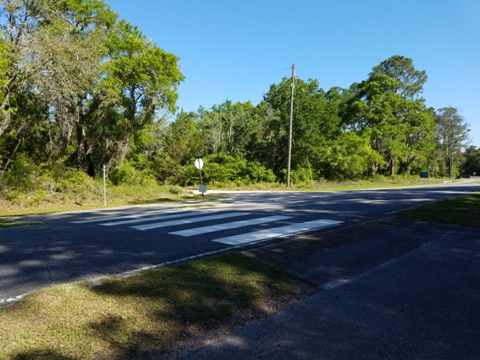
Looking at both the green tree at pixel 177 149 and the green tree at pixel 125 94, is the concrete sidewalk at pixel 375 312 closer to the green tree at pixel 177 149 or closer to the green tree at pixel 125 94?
the green tree at pixel 125 94

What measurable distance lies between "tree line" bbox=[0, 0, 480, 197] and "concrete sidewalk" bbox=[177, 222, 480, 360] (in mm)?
17032

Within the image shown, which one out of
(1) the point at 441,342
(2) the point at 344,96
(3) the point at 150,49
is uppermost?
(2) the point at 344,96

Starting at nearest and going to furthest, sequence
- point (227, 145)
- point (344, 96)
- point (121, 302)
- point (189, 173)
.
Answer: point (121, 302) < point (189, 173) < point (227, 145) < point (344, 96)

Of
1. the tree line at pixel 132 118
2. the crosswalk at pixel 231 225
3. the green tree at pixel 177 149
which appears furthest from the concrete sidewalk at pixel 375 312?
the green tree at pixel 177 149

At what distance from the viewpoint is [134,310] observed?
3.60 meters

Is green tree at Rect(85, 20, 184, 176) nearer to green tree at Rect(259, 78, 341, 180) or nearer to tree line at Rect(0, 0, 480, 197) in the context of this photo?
tree line at Rect(0, 0, 480, 197)

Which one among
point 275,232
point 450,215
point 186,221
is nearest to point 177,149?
point 186,221

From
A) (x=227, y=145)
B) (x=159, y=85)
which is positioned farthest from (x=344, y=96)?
(x=159, y=85)

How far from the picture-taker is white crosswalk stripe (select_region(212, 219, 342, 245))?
23.4 feet

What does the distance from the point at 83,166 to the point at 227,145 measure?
22.5m

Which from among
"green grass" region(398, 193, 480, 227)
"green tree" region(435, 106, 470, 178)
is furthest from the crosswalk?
"green tree" region(435, 106, 470, 178)

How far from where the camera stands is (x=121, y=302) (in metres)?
3.75

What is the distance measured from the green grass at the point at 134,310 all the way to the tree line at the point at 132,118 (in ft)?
52.4

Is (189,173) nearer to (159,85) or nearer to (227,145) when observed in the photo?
(227,145)
